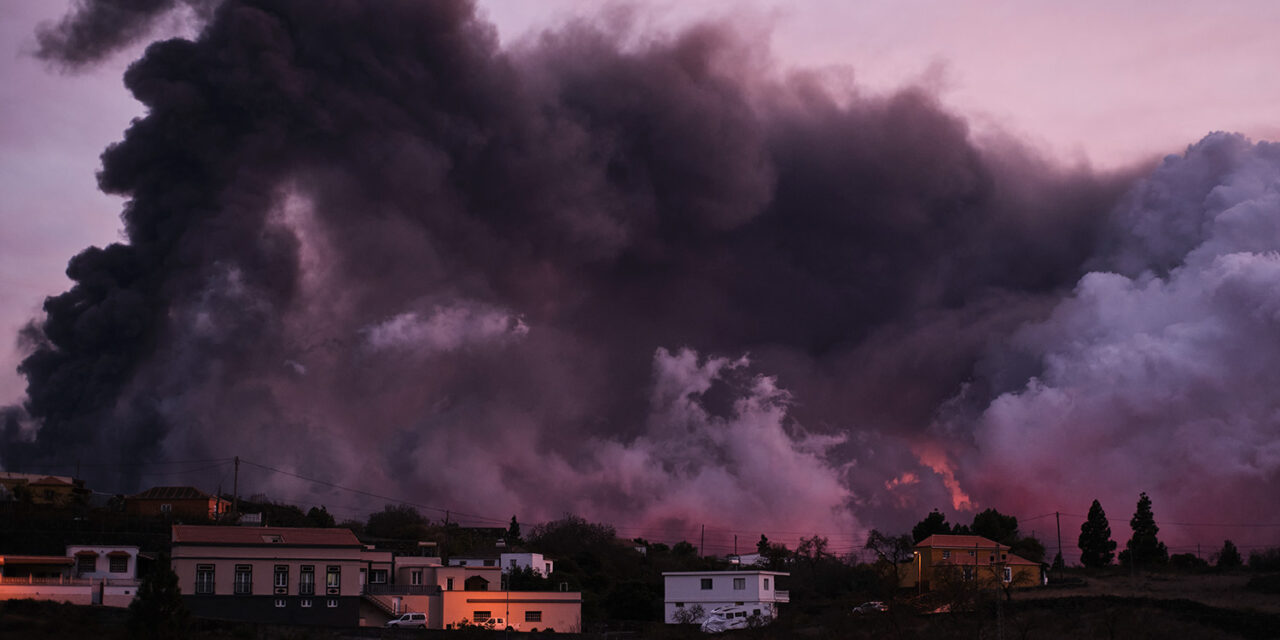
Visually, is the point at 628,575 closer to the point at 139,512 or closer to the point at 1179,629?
the point at 139,512

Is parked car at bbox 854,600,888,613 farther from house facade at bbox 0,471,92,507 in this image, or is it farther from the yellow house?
house facade at bbox 0,471,92,507

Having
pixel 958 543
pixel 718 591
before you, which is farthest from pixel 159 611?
pixel 958 543

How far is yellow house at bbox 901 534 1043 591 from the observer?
103406 millimetres

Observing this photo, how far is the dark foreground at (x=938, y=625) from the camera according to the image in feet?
210

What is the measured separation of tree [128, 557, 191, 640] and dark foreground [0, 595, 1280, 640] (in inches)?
41.2

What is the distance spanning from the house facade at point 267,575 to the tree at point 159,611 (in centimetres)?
1733

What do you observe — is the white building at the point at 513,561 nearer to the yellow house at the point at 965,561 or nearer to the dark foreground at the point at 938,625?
the dark foreground at the point at 938,625

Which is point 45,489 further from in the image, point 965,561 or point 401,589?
point 965,561

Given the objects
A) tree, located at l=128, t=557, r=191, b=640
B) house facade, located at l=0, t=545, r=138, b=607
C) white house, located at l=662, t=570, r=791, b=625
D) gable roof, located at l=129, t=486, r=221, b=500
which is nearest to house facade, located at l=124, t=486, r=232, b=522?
gable roof, located at l=129, t=486, r=221, b=500

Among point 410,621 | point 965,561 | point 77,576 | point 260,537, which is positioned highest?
point 260,537

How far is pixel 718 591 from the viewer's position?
317 feet

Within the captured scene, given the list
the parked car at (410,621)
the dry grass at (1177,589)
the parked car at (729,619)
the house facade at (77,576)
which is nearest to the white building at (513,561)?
the parked car at (729,619)

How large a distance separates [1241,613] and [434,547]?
61965 mm

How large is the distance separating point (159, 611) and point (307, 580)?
2219 centimetres
